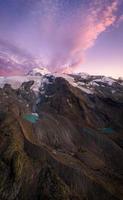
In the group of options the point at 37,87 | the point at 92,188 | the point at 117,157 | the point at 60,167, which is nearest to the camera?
the point at 92,188

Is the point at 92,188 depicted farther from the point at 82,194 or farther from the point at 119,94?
the point at 119,94

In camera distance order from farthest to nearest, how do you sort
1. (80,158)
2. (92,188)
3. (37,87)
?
(37,87), (80,158), (92,188)

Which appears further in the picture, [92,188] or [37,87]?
[37,87]

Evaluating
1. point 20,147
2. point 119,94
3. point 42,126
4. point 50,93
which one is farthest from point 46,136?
point 119,94

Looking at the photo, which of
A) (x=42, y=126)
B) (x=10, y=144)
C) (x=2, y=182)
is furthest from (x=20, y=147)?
(x=42, y=126)

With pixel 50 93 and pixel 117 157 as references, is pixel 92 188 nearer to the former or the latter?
pixel 117 157

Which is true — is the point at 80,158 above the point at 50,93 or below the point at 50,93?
below

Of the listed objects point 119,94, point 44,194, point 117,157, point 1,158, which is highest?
point 119,94
